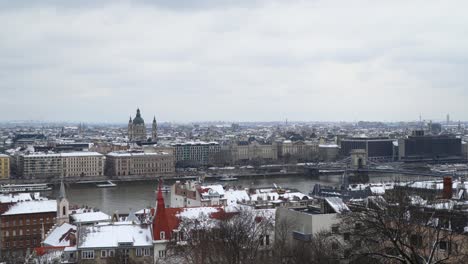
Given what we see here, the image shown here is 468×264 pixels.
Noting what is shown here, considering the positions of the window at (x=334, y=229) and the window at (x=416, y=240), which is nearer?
the window at (x=416, y=240)

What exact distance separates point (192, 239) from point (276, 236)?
164 cm

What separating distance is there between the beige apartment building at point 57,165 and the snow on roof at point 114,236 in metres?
42.7

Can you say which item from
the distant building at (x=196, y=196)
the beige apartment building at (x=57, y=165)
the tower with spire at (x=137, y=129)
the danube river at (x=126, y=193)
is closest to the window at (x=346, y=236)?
the distant building at (x=196, y=196)

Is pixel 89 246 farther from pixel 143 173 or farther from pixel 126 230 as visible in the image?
pixel 143 173

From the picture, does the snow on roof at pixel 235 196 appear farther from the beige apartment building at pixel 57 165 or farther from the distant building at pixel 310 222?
the beige apartment building at pixel 57 165

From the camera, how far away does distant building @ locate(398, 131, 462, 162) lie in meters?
74.8

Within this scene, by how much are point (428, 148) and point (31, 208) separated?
61.1 metres

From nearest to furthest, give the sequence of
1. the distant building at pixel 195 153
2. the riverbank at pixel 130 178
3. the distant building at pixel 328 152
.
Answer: the riverbank at pixel 130 178, the distant building at pixel 195 153, the distant building at pixel 328 152

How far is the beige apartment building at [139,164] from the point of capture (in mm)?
59478

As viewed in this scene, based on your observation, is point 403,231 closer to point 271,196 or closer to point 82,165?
point 271,196

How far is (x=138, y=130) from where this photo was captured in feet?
300

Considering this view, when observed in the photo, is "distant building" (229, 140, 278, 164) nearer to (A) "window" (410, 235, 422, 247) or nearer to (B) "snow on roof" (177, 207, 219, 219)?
(B) "snow on roof" (177, 207, 219, 219)

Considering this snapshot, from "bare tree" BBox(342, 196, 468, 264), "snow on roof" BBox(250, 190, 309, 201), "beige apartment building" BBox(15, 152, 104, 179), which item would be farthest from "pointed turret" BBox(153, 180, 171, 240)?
"beige apartment building" BBox(15, 152, 104, 179)

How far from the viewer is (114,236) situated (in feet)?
48.2
